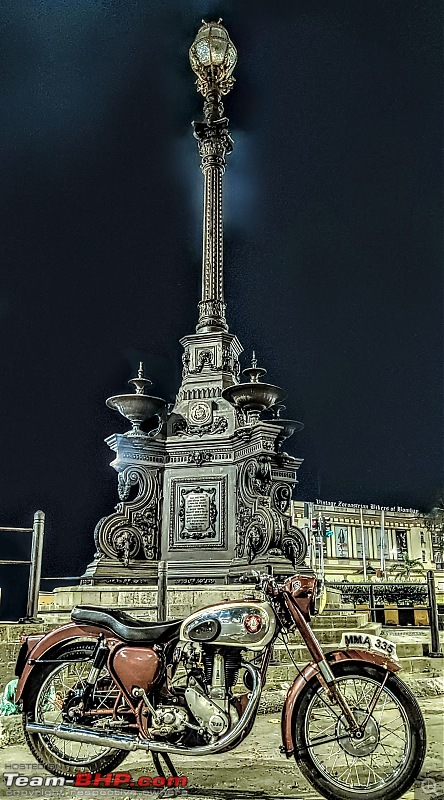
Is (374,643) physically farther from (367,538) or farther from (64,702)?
(367,538)

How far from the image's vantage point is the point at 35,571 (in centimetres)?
556

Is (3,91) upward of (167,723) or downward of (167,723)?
upward

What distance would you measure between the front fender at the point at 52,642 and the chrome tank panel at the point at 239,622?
49 cm

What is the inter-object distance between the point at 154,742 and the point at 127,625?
52cm

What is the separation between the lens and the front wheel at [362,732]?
2619 mm

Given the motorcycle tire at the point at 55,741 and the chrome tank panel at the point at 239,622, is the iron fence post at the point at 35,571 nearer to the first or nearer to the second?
the motorcycle tire at the point at 55,741

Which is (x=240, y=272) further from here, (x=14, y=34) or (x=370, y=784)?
(x=370, y=784)

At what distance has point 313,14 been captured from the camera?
39.7 feet

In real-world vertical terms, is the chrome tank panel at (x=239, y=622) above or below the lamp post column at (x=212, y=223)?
below

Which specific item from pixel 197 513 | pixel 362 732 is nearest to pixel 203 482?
pixel 197 513

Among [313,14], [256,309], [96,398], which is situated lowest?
[96,398]

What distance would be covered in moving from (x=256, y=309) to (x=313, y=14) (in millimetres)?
5994

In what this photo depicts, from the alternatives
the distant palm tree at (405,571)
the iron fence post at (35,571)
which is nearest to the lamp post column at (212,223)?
the iron fence post at (35,571)

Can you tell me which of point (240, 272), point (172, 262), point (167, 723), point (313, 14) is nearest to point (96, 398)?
point (172, 262)
